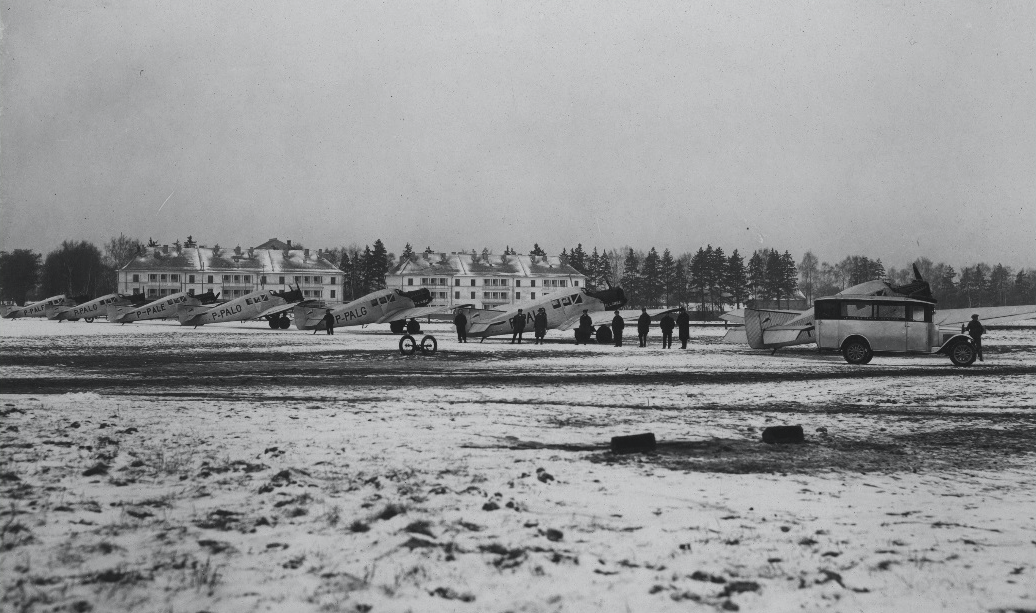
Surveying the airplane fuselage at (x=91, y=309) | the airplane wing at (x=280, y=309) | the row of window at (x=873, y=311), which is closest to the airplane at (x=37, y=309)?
the airplane fuselage at (x=91, y=309)

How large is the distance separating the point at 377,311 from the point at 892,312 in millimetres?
25419

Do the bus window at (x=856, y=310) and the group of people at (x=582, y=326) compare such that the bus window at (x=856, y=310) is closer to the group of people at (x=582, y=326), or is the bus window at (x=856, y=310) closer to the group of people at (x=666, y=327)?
the group of people at (x=666, y=327)

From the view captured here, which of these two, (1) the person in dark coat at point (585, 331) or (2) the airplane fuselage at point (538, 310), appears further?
(2) the airplane fuselage at point (538, 310)

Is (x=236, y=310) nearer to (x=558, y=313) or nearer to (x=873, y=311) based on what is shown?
(x=558, y=313)

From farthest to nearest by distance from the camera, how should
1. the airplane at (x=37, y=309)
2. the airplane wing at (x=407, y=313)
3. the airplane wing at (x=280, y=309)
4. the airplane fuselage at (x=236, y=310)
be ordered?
the airplane at (x=37, y=309), the airplane fuselage at (x=236, y=310), the airplane wing at (x=280, y=309), the airplane wing at (x=407, y=313)

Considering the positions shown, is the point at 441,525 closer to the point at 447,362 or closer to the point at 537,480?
the point at 537,480

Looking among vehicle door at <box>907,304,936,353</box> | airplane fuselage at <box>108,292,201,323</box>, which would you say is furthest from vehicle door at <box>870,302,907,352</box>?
airplane fuselage at <box>108,292,201,323</box>

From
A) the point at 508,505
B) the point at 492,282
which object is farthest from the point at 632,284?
the point at 508,505

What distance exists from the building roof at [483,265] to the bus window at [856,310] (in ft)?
286

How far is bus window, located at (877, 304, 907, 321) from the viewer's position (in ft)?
67.5

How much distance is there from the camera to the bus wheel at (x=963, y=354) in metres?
19.6

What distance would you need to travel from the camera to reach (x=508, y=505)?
544cm

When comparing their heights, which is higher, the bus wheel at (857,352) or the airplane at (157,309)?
the airplane at (157,309)

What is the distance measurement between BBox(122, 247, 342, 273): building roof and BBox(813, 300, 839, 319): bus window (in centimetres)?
9375
